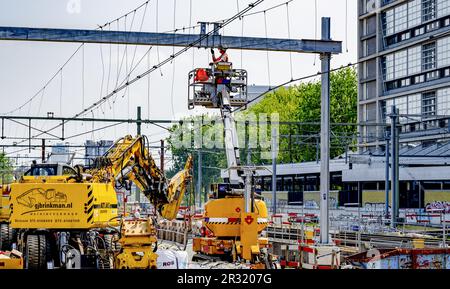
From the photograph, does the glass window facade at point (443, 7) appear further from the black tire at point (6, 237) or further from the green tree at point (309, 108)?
the black tire at point (6, 237)

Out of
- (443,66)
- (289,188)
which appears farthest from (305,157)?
(443,66)

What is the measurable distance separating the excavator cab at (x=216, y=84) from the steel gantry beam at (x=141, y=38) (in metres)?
1.01

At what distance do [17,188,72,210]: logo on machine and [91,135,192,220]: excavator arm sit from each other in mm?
2629

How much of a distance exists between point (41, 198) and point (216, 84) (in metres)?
9.41

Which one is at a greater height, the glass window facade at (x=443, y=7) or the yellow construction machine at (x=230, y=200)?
the glass window facade at (x=443, y=7)

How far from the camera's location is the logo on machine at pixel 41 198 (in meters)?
19.5

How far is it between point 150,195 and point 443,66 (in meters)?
46.0

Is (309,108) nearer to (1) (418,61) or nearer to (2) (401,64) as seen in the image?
(2) (401,64)

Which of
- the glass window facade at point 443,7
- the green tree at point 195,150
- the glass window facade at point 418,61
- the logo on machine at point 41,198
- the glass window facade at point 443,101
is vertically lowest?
the logo on machine at point 41,198

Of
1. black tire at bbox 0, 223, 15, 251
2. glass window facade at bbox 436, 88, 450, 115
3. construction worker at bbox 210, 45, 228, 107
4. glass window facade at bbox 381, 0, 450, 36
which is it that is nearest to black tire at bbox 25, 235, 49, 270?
black tire at bbox 0, 223, 15, 251

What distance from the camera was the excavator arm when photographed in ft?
76.3

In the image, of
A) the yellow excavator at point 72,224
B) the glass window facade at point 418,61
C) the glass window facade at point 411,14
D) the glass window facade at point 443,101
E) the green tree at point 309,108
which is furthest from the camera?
the green tree at point 309,108

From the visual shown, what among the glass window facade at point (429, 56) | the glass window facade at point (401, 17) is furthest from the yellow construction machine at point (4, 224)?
the glass window facade at point (401, 17)
